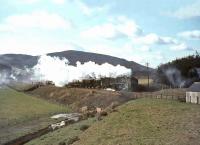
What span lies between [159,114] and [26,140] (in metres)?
16.4

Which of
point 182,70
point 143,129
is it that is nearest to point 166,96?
point 143,129

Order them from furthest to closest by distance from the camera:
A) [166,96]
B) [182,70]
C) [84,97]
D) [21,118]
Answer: [182,70], [84,97], [166,96], [21,118]

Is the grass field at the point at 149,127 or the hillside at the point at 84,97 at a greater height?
the hillside at the point at 84,97

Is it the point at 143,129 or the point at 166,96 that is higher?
the point at 166,96

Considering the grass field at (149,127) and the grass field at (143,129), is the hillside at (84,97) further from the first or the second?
the grass field at (143,129)

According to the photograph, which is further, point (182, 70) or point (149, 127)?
point (182, 70)

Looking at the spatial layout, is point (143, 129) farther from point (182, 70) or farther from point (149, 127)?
point (182, 70)

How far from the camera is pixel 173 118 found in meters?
50.0

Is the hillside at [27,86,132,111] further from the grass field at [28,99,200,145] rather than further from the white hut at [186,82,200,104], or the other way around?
the grass field at [28,99,200,145]

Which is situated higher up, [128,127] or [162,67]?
[162,67]

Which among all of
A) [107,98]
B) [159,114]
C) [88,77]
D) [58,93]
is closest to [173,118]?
[159,114]

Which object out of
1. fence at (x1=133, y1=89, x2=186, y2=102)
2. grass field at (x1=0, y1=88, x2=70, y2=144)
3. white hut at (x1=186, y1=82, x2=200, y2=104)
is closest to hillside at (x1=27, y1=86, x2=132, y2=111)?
fence at (x1=133, y1=89, x2=186, y2=102)

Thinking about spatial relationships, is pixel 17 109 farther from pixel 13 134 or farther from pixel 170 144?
pixel 170 144

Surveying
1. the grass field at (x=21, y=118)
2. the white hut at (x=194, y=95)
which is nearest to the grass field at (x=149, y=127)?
the white hut at (x=194, y=95)
